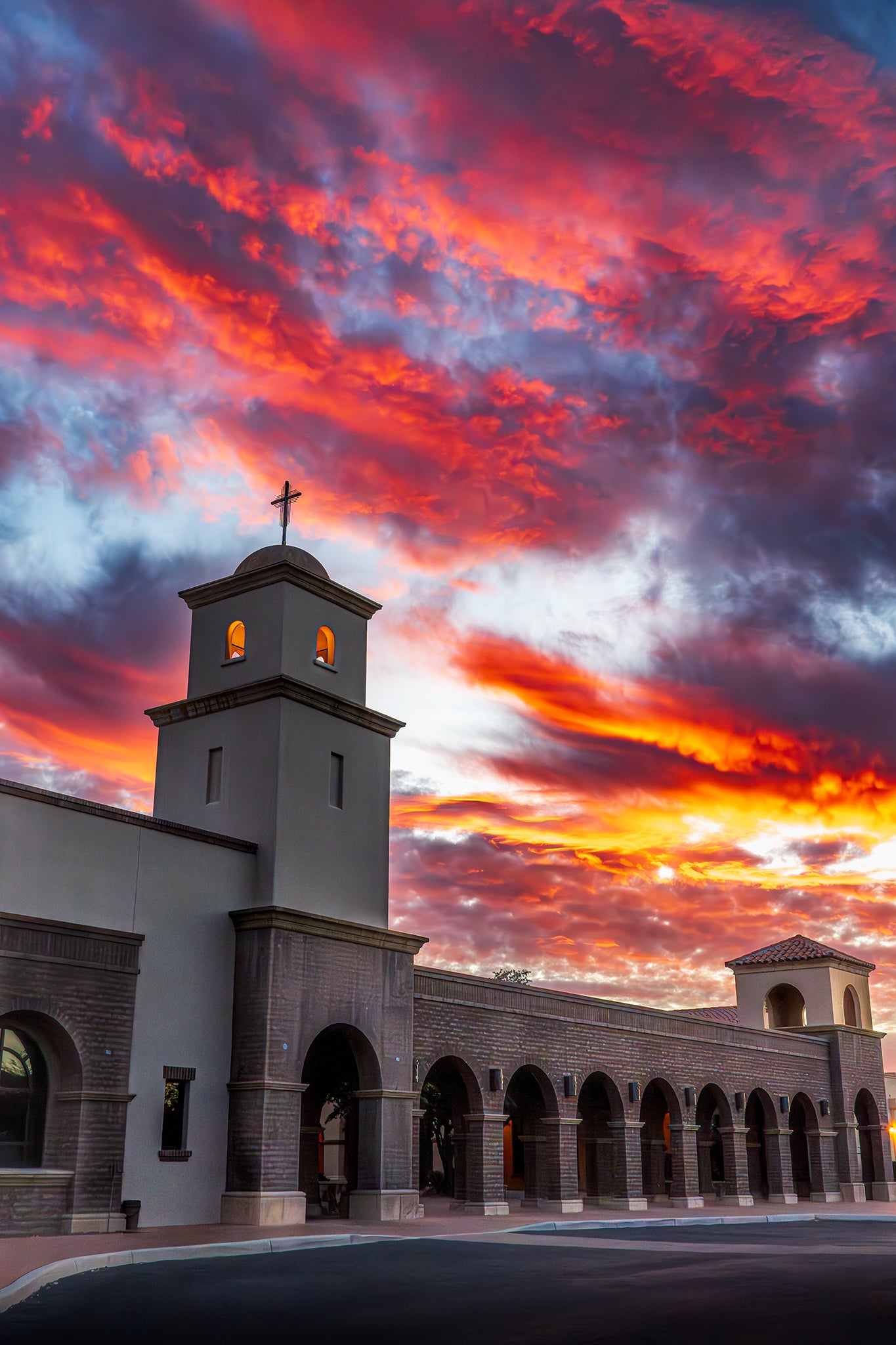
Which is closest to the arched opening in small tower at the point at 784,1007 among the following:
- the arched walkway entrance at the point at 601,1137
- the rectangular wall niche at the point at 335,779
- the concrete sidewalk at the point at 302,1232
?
the concrete sidewalk at the point at 302,1232

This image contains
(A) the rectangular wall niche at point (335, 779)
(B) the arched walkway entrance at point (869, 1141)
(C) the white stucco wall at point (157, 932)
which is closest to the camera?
(C) the white stucco wall at point (157, 932)

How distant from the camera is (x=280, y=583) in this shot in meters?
25.4

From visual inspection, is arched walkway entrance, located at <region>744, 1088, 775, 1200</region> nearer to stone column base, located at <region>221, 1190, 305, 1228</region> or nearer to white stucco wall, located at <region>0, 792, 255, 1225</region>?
stone column base, located at <region>221, 1190, 305, 1228</region>

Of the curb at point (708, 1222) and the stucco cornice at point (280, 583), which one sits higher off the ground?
the stucco cornice at point (280, 583)

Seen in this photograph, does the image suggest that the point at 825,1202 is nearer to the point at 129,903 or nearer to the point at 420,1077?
the point at 420,1077

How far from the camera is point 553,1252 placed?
683 inches

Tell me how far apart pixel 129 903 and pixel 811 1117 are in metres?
28.0

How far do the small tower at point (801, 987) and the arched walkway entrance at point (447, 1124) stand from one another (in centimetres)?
1138

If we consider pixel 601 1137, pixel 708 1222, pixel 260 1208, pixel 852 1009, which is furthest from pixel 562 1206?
pixel 852 1009

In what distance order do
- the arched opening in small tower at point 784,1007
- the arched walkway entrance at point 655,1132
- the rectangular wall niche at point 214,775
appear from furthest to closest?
the arched opening in small tower at point 784,1007, the arched walkway entrance at point 655,1132, the rectangular wall niche at point 214,775

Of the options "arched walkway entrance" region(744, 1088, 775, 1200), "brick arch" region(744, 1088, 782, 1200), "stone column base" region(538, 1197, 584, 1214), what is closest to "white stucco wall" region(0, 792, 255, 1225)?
"stone column base" region(538, 1197, 584, 1214)

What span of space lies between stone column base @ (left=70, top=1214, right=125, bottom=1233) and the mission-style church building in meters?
0.03

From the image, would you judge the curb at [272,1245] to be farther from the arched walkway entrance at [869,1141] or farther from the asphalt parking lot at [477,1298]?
the arched walkway entrance at [869,1141]

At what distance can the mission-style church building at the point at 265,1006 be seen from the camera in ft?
63.9
